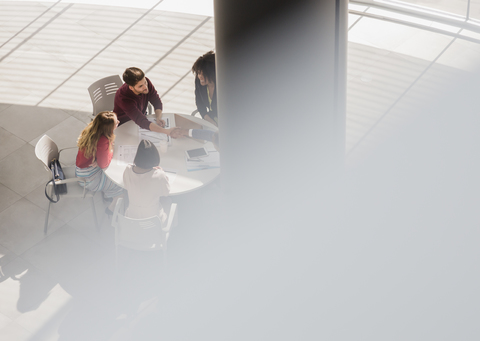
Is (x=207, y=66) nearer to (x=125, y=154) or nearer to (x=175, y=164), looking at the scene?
(x=175, y=164)

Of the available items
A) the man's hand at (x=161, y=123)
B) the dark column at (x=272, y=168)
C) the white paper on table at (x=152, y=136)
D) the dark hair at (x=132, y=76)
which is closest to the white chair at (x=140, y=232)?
the white paper on table at (x=152, y=136)

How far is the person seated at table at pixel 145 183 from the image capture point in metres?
3.62

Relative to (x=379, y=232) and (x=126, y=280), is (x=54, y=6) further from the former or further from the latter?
(x=379, y=232)

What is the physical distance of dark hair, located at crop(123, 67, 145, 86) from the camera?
4.30 metres

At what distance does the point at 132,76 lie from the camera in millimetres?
4312

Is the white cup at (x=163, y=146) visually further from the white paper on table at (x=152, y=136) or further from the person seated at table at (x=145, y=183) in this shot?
the person seated at table at (x=145, y=183)

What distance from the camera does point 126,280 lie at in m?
4.03

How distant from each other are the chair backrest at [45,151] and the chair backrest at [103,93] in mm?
894

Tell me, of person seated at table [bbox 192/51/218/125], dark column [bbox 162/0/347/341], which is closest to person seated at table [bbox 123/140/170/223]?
person seated at table [bbox 192/51/218/125]

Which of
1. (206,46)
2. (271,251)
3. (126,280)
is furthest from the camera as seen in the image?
(206,46)

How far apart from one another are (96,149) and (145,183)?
1.99ft

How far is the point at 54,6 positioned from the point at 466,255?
807 centimetres

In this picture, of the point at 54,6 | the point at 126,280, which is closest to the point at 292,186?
the point at 126,280

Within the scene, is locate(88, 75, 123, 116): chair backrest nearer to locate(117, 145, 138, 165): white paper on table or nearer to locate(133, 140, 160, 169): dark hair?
locate(117, 145, 138, 165): white paper on table
